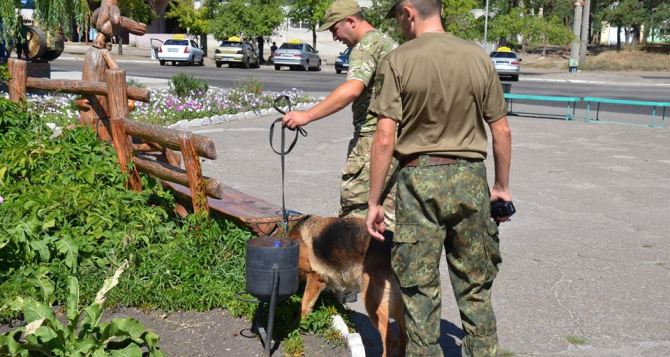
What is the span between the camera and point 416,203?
3.66 meters

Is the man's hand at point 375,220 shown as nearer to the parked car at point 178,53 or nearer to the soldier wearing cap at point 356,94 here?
the soldier wearing cap at point 356,94

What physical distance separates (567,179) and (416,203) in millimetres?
7389

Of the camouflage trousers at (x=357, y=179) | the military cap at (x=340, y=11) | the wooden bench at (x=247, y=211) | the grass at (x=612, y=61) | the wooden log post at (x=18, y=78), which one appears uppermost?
the military cap at (x=340, y=11)

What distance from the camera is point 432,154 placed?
11.9 ft

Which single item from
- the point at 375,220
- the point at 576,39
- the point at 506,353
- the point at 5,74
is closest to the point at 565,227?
the point at 506,353

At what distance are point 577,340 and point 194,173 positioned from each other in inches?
103

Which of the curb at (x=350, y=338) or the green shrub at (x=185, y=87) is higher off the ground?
the green shrub at (x=185, y=87)

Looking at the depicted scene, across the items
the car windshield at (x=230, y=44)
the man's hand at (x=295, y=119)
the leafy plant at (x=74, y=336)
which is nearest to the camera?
the leafy plant at (x=74, y=336)

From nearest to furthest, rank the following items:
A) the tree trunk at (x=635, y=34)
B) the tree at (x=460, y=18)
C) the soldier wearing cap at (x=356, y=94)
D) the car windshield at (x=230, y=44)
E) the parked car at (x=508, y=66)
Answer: the soldier wearing cap at (x=356, y=94) < the parked car at (x=508, y=66) < the tree at (x=460, y=18) < the car windshield at (x=230, y=44) < the tree trunk at (x=635, y=34)

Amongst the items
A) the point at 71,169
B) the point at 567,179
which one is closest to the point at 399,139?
the point at 71,169

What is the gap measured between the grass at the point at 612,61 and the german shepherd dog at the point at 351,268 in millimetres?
47184

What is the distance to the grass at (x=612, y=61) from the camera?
50469mm

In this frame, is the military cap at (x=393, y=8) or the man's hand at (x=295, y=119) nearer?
the military cap at (x=393, y=8)

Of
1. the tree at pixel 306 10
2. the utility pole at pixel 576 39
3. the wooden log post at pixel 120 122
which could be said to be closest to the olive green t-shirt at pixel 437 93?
the wooden log post at pixel 120 122
